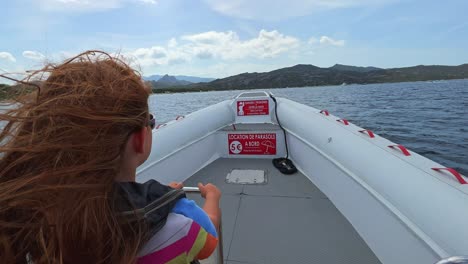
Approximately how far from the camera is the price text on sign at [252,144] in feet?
12.5

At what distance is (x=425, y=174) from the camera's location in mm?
1485

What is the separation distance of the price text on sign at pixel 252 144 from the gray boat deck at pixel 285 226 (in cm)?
73

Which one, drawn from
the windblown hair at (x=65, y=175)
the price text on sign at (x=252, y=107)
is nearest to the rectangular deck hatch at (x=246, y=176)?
the price text on sign at (x=252, y=107)

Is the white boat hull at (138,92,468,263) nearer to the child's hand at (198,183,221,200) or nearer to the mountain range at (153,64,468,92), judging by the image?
the child's hand at (198,183,221,200)

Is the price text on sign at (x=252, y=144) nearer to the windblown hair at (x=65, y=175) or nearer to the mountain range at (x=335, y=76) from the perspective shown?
the windblown hair at (x=65, y=175)

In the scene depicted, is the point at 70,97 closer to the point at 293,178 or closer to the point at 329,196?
the point at 329,196

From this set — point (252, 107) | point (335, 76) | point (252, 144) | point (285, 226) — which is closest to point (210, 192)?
point (285, 226)

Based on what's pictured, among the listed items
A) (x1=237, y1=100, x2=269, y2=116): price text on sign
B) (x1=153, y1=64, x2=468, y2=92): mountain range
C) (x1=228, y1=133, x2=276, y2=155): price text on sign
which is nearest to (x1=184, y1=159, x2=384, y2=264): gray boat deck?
(x1=228, y1=133, x2=276, y2=155): price text on sign

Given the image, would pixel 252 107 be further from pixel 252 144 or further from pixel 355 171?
pixel 355 171

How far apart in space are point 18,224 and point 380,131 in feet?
29.5

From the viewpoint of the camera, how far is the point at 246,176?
3.22 metres

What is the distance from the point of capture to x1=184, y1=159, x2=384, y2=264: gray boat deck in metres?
1.85

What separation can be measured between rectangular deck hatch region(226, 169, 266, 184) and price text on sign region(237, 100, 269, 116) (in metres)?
1.18

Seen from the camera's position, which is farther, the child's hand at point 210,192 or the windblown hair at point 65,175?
the child's hand at point 210,192
